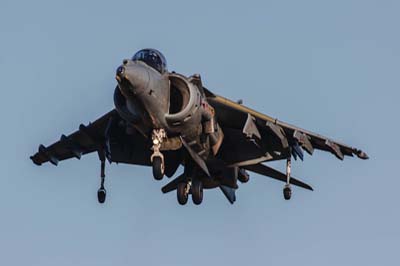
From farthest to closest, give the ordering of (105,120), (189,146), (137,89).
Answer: (105,120) < (189,146) < (137,89)

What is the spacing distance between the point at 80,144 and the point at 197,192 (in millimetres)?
4031

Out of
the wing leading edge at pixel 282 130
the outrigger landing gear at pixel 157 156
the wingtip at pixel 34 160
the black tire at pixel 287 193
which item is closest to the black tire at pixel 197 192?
the wing leading edge at pixel 282 130

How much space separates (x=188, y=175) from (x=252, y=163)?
69.4 inches

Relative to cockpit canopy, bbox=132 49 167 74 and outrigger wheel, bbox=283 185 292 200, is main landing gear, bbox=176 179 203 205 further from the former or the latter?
cockpit canopy, bbox=132 49 167 74

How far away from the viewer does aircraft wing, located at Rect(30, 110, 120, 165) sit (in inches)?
1384

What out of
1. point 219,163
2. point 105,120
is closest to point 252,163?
point 219,163

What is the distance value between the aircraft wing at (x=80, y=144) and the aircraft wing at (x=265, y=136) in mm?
2877

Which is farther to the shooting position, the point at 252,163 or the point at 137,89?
the point at 252,163

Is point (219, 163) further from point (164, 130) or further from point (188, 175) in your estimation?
point (164, 130)

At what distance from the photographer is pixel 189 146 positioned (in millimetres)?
32844

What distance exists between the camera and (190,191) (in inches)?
1351

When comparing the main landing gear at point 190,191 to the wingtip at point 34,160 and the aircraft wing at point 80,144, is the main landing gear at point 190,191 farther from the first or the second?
the wingtip at point 34,160

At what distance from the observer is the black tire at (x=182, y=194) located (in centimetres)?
3412

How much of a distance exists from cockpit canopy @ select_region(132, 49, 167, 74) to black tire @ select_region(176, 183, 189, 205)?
3496 millimetres
